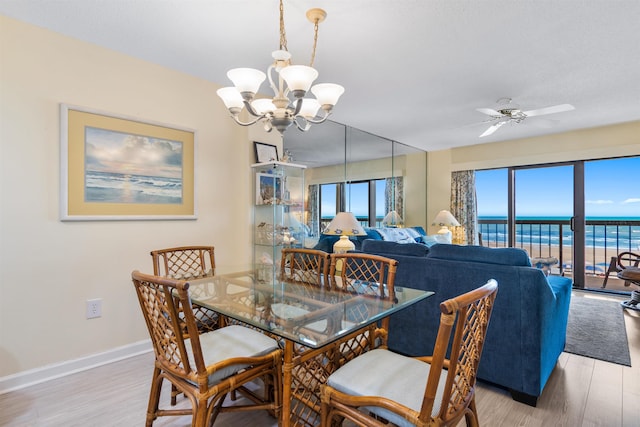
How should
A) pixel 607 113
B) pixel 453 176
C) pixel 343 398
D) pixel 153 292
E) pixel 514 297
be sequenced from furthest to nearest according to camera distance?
pixel 453 176 → pixel 607 113 → pixel 514 297 → pixel 153 292 → pixel 343 398

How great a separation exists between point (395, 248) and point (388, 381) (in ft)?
4.51

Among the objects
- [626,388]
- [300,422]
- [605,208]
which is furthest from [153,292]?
[605,208]

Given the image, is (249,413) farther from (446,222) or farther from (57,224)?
(446,222)

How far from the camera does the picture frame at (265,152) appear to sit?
3.38 m

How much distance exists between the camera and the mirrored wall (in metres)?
4.52

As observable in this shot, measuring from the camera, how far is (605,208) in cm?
497

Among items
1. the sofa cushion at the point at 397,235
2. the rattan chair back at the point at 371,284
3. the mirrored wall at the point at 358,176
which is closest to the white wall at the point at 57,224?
the rattan chair back at the point at 371,284

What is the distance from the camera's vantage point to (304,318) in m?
1.52

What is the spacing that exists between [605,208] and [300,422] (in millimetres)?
5767

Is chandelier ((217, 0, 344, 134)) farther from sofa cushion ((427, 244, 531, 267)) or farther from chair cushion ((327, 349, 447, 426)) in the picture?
chair cushion ((327, 349, 447, 426))

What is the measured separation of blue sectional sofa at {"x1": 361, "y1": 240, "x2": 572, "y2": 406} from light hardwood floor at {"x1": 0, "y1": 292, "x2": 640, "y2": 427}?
149 millimetres

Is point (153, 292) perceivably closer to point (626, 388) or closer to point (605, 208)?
point (626, 388)

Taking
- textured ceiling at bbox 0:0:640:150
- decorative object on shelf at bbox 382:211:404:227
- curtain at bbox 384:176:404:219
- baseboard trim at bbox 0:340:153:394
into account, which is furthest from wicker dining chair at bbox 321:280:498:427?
curtain at bbox 384:176:404:219

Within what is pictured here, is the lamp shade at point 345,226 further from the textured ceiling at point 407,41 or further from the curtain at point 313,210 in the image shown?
the textured ceiling at point 407,41
